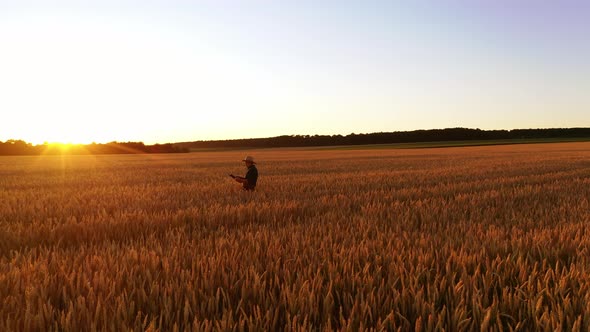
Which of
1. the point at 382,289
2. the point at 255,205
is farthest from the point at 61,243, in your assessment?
the point at 382,289

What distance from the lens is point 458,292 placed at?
299 centimetres

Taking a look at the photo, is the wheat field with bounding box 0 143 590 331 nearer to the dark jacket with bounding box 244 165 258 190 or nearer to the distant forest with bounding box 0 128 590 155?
the dark jacket with bounding box 244 165 258 190

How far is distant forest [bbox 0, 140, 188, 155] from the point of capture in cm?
8006

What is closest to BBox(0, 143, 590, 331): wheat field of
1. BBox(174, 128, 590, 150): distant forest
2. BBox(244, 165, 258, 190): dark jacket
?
BBox(244, 165, 258, 190): dark jacket

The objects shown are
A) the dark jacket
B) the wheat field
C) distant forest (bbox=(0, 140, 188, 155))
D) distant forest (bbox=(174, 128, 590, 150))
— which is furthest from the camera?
distant forest (bbox=(174, 128, 590, 150))

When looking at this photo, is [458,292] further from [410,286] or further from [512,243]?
[512,243]

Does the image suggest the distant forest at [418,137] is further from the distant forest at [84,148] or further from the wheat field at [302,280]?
the wheat field at [302,280]

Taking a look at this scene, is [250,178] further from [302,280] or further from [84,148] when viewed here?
[84,148]

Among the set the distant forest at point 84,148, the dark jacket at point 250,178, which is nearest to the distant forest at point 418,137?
the distant forest at point 84,148

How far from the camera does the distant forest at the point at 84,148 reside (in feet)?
263

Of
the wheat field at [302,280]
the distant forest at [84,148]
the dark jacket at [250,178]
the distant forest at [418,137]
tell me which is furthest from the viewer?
the distant forest at [418,137]

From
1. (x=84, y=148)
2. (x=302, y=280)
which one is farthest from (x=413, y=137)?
(x=302, y=280)

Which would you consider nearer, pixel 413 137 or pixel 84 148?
pixel 84 148

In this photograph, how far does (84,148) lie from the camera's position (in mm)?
85438
